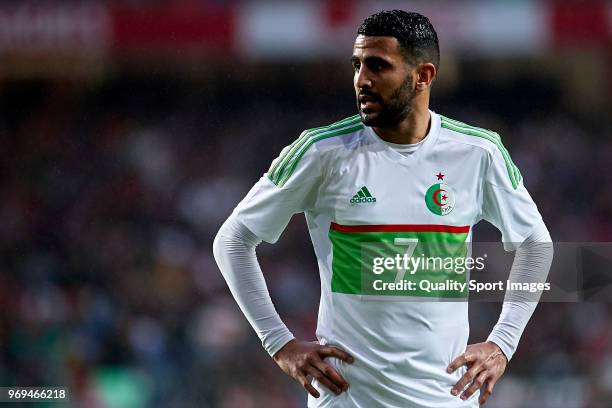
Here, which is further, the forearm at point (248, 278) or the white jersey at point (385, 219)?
the forearm at point (248, 278)

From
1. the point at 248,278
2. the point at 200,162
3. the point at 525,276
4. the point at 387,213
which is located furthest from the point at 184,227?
the point at 387,213

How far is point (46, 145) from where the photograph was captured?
9.49 meters

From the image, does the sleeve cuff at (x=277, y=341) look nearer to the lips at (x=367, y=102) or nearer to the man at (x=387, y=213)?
the man at (x=387, y=213)

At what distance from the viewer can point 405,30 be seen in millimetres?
2770

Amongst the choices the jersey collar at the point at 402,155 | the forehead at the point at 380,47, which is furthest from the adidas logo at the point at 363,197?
the forehead at the point at 380,47

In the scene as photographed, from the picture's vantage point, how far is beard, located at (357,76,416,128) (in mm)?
2764

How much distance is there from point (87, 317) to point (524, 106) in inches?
186

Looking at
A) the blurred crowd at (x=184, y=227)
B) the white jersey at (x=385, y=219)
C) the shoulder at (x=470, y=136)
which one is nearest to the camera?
the white jersey at (x=385, y=219)

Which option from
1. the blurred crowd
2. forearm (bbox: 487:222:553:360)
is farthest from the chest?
the blurred crowd

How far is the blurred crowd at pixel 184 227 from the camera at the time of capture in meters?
6.99

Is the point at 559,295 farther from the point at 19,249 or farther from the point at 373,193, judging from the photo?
the point at 19,249

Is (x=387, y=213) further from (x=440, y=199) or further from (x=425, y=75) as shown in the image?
(x=425, y=75)

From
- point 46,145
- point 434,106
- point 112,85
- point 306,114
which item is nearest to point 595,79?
point 434,106

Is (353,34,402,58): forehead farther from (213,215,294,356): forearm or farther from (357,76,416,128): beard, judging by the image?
(213,215,294,356): forearm
